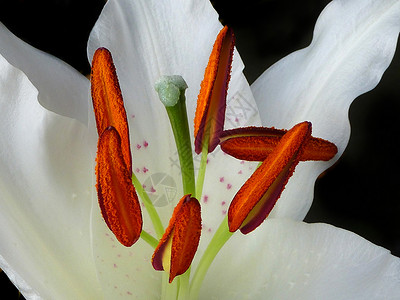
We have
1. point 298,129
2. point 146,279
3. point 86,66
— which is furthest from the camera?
point 86,66

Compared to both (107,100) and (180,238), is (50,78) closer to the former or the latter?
(107,100)

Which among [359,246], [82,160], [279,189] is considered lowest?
[359,246]

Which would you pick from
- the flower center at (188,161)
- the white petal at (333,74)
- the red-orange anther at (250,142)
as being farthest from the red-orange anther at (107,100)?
the white petal at (333,74)

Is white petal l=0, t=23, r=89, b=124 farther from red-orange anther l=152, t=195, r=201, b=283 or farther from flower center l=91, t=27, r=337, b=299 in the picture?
red-orange anther l=152, t=195, r=201, b=283

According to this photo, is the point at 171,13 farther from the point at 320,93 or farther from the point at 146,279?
the point at 146,279

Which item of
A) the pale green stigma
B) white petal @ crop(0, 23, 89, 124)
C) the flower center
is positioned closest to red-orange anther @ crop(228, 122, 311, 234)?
the flower center

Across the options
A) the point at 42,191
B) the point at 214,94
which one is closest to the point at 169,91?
the point at 214,94

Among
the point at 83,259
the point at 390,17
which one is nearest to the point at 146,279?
the point at 83,259

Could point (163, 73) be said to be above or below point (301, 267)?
above
